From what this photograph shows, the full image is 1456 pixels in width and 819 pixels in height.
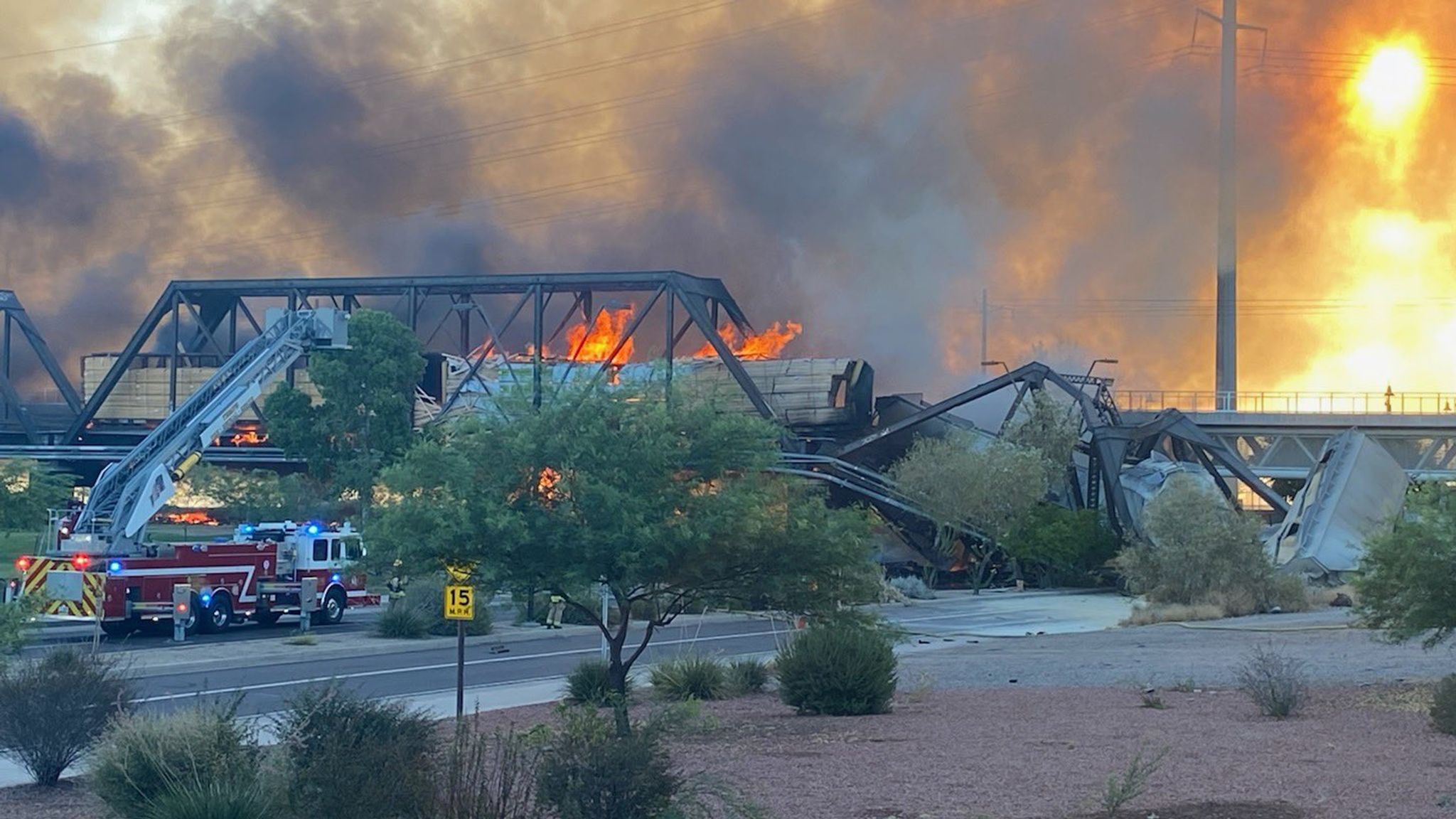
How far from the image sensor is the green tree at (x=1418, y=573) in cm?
1898

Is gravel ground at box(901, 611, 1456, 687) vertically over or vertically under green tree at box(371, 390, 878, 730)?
under

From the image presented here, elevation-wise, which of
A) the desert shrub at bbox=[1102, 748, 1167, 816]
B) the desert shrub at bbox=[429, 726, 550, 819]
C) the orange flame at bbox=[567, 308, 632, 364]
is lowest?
the desert shrub at bbox=[1102, 748, 1167, 816]

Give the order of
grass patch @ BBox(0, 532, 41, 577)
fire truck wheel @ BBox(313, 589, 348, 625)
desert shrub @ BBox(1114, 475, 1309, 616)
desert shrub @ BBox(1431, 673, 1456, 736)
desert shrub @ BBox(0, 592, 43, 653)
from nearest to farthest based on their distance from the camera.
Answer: desert shrub @ BBox(0, 592, 43, 653) < desert shrub @ BBox(1431, 673, 1456, 736) < fire truck wheel @ BBox(313, 589, 348, 625) < desert shrub @ BBox(1114, 475, 1309, 616) < grass patch @ BBox(0, 532, 41, 577)

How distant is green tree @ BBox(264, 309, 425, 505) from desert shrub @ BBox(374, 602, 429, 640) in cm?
2333

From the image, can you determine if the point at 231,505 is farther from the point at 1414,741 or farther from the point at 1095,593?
the point at 1414,741

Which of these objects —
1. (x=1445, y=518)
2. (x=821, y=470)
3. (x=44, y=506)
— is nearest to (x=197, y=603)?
(x=44, y=506)

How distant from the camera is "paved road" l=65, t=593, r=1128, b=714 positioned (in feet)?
77.3

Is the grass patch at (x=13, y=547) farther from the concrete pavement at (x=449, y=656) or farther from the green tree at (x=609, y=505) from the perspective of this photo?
the green tree at (x=609, y=505)

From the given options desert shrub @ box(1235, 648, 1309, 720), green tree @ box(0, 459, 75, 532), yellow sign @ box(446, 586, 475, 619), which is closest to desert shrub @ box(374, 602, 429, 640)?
green tree @ box(0, 459, 75, 532)

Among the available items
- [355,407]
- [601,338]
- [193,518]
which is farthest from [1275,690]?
[601,338]

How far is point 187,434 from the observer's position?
1401 inches

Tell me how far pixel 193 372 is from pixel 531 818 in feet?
214

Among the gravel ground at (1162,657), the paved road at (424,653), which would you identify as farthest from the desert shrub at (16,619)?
the gravel ground at (1162,657)

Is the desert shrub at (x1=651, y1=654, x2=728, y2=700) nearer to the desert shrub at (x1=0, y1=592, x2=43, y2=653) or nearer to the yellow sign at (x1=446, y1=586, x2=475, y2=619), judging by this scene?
the yellow sign at (x1=446, y1=586, x2=475, y2=619)
